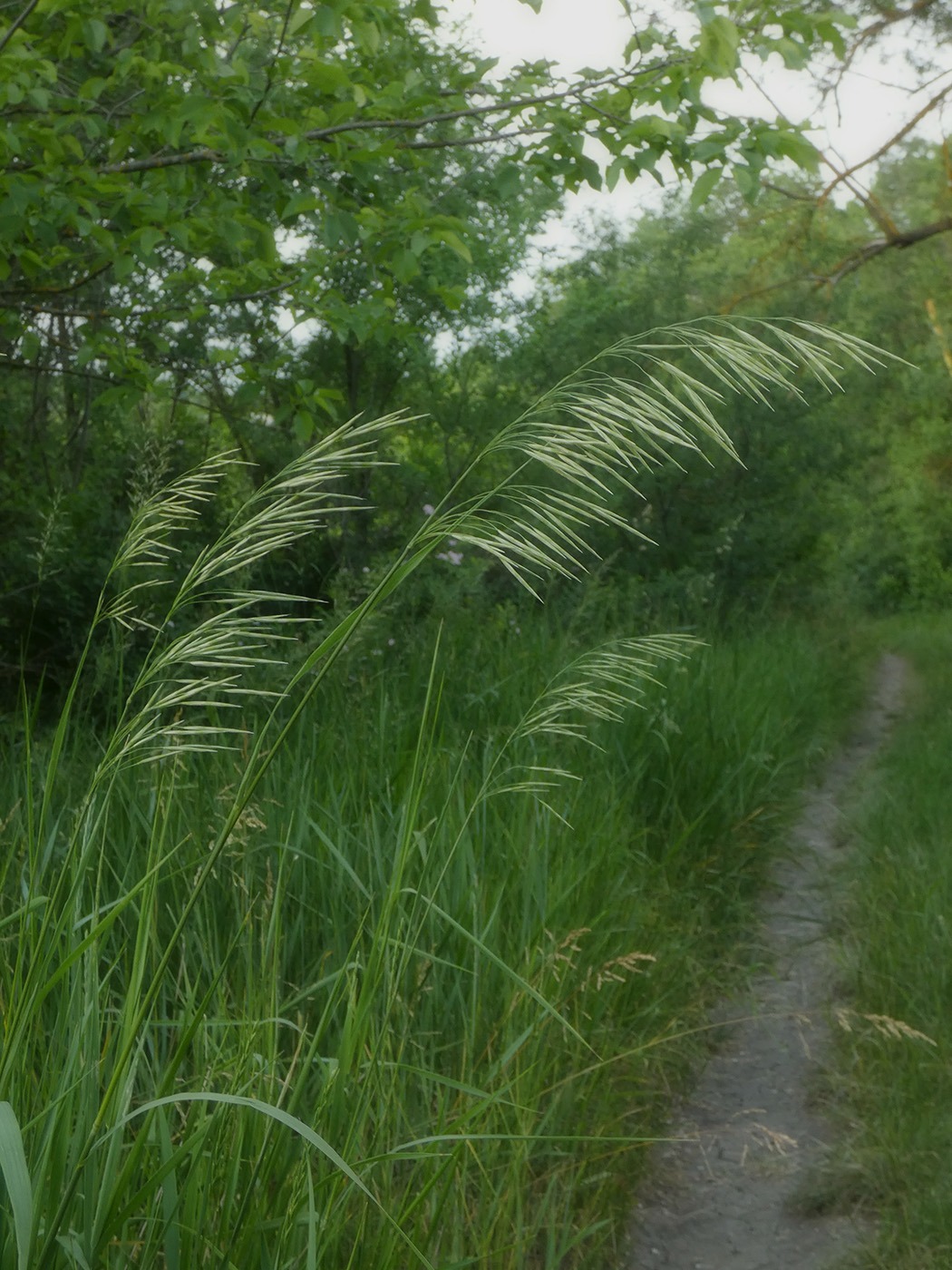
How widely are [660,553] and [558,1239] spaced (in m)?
9.18

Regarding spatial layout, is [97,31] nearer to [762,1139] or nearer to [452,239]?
[452,239]

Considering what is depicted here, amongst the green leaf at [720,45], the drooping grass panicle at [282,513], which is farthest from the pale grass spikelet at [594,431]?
the green leaf at [720,45]

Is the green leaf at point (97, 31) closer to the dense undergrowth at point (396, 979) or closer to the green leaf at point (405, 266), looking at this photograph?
the green leaf at point (405, 266)

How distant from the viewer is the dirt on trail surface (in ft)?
9.30

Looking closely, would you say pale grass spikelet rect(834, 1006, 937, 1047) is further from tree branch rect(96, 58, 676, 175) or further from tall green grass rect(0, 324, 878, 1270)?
tree branch rect(96, 58, 676, 175)

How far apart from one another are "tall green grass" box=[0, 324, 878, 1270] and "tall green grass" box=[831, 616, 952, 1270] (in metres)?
0.52

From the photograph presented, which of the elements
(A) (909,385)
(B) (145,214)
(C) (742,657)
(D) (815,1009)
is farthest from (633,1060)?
(A) (909,385)

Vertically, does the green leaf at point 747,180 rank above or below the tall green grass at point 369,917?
above

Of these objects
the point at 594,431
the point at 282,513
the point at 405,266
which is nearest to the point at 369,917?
the point at 282,513

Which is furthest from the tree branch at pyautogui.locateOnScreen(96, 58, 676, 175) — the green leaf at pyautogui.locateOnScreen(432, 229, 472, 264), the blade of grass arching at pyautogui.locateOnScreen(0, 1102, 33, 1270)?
the blade of grass arching at pyautogui.locateOnScreen(0, 1102, 33, 1270)

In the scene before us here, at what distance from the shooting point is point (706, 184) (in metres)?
3.99

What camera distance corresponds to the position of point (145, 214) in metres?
4.11

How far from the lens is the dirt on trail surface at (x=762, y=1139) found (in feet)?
9.30

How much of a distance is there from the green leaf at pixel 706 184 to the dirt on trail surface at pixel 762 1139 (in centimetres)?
270
